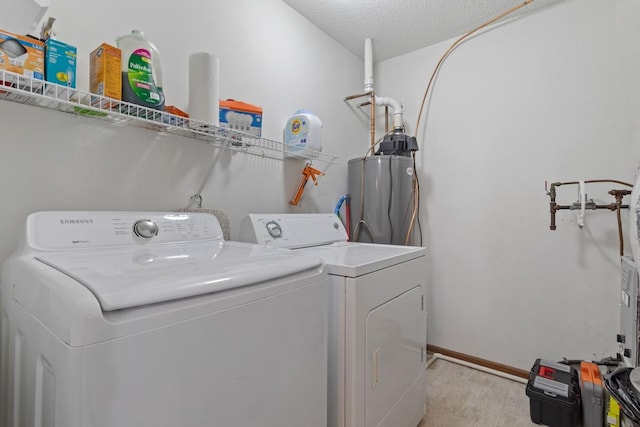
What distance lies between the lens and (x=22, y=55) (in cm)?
91

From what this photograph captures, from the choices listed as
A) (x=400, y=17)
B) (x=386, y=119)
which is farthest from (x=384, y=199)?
(x=400, y=17)

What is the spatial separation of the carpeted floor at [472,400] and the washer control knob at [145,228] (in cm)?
174

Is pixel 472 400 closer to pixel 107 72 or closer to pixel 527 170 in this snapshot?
pixel 527 170

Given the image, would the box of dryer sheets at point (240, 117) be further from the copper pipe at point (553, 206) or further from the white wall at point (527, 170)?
the copper pipe at point (553, 206)

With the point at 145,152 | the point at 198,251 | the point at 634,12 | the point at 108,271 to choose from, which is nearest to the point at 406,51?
the point at 634,12

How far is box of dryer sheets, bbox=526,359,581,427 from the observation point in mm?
1548

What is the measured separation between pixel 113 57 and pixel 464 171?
234 cm

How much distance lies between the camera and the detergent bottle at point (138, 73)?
3.69 feet

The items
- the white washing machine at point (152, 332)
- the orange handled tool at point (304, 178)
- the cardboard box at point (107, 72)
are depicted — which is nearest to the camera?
the white washing machine at point (152, 332)

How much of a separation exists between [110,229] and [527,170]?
2.50 m

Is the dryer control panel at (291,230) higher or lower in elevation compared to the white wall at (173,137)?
lower

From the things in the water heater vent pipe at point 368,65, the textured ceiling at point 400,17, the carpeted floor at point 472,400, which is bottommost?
the carpeted floor at point 472,400

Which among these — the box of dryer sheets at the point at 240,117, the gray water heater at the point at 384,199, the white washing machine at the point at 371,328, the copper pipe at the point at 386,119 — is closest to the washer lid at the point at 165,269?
the white washing machine at the point at 371,328

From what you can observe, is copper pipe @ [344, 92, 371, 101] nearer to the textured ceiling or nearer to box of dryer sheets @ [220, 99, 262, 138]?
the textured ceiling
